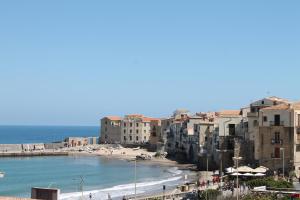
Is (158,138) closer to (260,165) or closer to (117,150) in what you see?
(117,150)

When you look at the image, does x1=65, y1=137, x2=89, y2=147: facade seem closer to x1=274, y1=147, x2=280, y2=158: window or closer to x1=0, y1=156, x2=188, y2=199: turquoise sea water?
x1=0, y1=156, x2=188, y2=199: turquoise sea water

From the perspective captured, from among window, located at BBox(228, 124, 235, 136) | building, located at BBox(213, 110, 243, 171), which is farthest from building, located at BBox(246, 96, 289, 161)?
window, located at BBox(228, 124, 235, 136)

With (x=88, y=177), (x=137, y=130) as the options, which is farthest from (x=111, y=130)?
(x=88, y=177)

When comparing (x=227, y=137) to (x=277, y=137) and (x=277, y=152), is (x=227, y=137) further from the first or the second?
(x=277, y=152)

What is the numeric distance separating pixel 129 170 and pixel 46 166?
16.3 meters

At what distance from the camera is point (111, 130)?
139 meters

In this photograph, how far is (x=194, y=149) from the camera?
93.0m

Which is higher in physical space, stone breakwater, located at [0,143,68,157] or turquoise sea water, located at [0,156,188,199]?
stone breakwater, located at [0,143,68,157]

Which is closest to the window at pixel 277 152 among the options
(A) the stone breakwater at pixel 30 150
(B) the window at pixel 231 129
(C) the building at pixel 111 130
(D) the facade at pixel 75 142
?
(B) the window at pixel 231 129

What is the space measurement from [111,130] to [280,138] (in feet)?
278

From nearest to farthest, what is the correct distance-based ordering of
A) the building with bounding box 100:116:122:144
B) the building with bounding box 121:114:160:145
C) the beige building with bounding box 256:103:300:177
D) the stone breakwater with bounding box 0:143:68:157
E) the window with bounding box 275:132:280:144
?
the beige building with bounding box 256:103:300:177
the window with bounding box 275:132:280:144
the stone breakwater with bounding box 0:143:68:157
the building with bounding box 121:114:160:145
the building with bounding box 100:116:122:144

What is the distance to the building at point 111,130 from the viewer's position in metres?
136

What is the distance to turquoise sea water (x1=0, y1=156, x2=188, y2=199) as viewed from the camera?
213 feet

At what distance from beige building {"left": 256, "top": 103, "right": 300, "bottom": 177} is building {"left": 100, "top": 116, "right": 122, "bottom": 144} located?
7995cm
